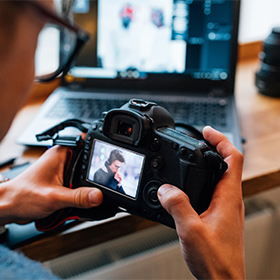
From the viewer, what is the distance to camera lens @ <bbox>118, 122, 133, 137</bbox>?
0.46 meters

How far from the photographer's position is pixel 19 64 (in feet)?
1.05

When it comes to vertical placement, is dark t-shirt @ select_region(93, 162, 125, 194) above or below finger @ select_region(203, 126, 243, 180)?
below

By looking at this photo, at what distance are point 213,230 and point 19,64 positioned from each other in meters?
0.28

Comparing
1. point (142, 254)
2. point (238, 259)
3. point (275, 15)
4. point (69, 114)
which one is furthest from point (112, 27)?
point (275, 15)

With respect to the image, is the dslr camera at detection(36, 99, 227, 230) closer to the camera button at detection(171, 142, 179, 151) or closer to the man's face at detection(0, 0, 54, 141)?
the camera button at detection(171, 142, 179, 151)

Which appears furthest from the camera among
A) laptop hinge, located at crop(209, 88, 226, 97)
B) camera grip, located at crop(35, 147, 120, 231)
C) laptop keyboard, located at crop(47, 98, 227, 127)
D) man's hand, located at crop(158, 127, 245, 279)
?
laptop hinge, located at crop(209, 88, 226, 97)

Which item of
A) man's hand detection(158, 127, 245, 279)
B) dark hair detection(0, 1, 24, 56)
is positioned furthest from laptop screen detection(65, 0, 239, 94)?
dark hair detection(0, 1, 24, 56)

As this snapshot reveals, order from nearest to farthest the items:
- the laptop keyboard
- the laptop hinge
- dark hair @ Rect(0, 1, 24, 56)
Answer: dark hair @ Rect(0, 1, 24, 56) < the laptop keyboard < the laptop hinge

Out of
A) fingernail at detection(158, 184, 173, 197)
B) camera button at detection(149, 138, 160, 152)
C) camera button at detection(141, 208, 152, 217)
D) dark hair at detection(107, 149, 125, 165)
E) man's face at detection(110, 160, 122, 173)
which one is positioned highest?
camera button at detection(149, 138, 160, 152)

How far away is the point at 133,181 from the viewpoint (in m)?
0.46

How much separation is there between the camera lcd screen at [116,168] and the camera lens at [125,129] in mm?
22

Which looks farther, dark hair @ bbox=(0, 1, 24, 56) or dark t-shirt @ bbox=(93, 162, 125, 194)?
dark t-shirt @ bbox=(93, 162, 125, 194)

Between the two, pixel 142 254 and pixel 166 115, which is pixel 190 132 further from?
pixel 142 254

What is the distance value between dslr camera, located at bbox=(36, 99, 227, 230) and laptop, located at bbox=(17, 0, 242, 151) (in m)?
0.36
